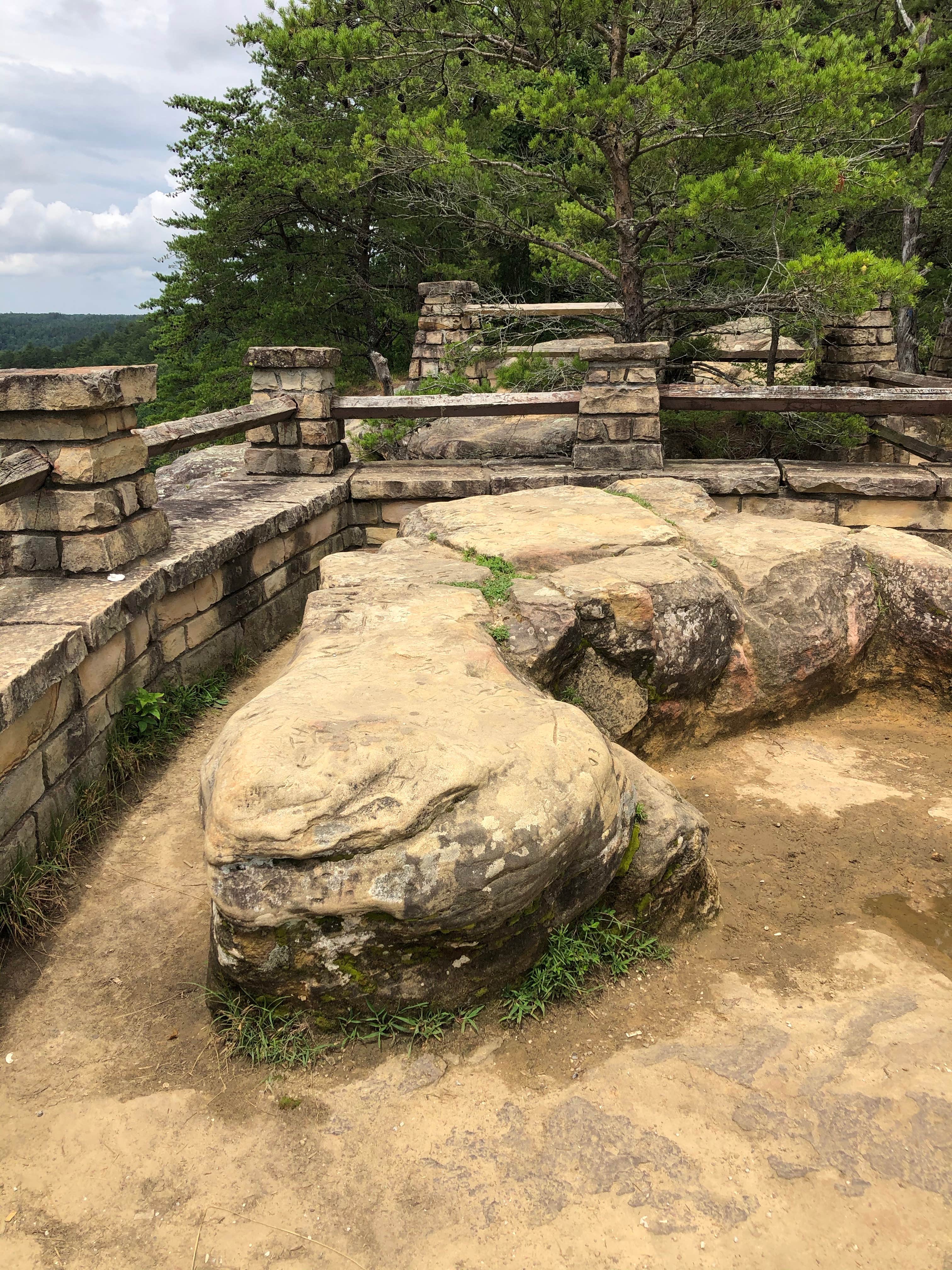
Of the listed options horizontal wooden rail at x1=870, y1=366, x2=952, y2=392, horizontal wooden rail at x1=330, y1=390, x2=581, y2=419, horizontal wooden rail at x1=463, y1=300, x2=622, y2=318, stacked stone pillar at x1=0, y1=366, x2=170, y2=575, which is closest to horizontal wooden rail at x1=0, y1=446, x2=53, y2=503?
stacked stone pillar at x1=0, y1=366, x2=170, y2=575

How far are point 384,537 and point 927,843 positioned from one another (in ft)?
14.7

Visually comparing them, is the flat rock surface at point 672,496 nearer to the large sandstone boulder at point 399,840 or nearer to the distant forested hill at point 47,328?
the large sandstone boulder at point 399,840

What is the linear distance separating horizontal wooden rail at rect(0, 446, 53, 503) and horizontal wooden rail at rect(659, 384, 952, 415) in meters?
4.40

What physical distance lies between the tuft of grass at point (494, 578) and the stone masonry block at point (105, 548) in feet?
5.38

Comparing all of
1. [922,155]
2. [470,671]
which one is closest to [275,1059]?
[470,671]

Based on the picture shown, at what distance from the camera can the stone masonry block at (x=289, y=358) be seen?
21.1 feet

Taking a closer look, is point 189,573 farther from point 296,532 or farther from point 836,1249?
point 836,1249

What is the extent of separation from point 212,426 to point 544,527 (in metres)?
2.38

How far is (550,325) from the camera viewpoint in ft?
27.2

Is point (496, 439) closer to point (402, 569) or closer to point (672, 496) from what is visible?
point (672, 496)

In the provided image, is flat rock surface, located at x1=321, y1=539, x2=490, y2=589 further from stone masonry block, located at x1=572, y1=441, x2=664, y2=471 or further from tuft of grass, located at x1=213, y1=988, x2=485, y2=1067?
stone masonry block, located at x1=572, y1=441, x2=664, y2=471

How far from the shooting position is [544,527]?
4.66m

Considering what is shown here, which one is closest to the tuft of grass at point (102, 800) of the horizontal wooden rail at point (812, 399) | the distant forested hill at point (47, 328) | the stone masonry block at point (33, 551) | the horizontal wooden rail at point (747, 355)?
the stone masonry block at point (33, 551)

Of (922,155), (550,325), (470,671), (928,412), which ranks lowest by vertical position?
(470,671)
